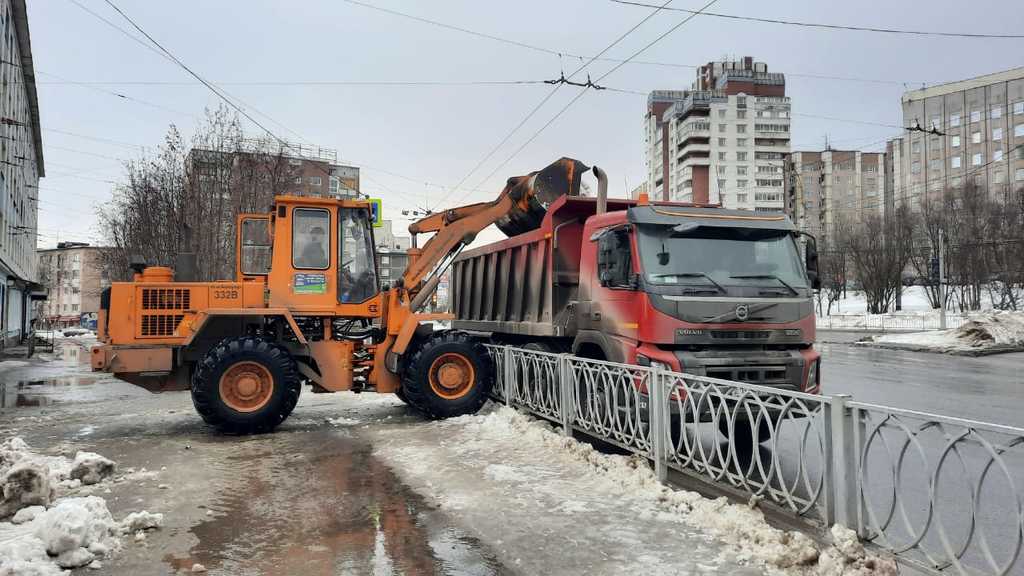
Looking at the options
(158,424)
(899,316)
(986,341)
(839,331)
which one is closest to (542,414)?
(158,424)

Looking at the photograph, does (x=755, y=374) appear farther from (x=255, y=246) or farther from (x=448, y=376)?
(x=255, y=246)

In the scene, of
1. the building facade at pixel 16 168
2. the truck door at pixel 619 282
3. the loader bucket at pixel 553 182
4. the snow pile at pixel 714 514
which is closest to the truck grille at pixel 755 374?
the truck door at pixel 619 282

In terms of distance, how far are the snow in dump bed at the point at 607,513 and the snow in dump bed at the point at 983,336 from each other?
21.4 meters

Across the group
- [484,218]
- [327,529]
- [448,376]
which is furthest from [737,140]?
[327,529]

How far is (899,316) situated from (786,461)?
4267 centimetres

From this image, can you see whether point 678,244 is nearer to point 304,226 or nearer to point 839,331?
point 304,226

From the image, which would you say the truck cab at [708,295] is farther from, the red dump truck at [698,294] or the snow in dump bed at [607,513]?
the snow in dump bed at [607,513]

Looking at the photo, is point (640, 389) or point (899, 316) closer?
point (640, 389)

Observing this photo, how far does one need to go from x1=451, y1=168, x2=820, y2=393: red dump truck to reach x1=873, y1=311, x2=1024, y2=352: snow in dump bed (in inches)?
755

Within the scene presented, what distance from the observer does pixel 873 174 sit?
10531cm

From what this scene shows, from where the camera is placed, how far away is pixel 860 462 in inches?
160

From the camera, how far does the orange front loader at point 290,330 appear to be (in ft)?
28.4

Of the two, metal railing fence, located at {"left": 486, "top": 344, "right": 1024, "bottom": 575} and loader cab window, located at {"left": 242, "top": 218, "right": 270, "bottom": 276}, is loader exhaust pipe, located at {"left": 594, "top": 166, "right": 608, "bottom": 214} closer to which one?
metal railing fence, located at {"left": 486, "top": 344, "right": 1024, "bottom": 575}

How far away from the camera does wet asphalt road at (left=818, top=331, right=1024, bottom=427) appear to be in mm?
10406
